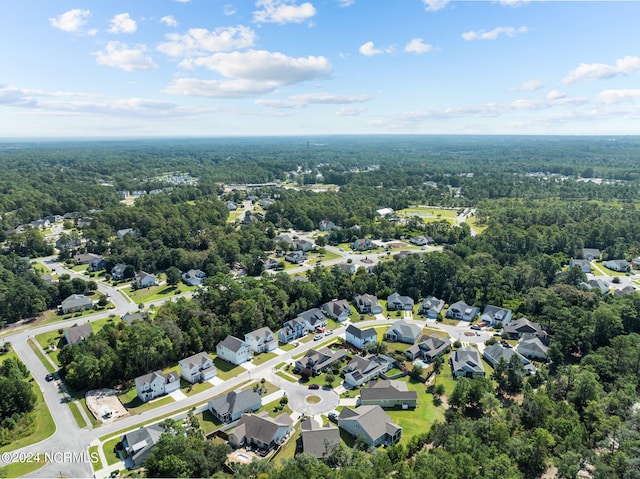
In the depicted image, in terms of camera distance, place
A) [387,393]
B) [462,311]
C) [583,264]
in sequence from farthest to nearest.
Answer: [583,264]
[462,311]
[387,393]

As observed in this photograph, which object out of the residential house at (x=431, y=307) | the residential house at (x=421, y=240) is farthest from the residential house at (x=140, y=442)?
the residential house at (x=421, y=240)

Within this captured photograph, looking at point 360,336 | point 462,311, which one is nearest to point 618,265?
point 462,311

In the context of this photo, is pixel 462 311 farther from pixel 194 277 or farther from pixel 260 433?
pixel 194 277

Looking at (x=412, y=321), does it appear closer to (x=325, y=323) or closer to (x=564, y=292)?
(x=325, y=323)

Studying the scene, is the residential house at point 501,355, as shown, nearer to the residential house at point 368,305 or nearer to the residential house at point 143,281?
the residential house at point 368,305

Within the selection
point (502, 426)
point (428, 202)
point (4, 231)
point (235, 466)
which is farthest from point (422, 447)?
point (428, 202)
